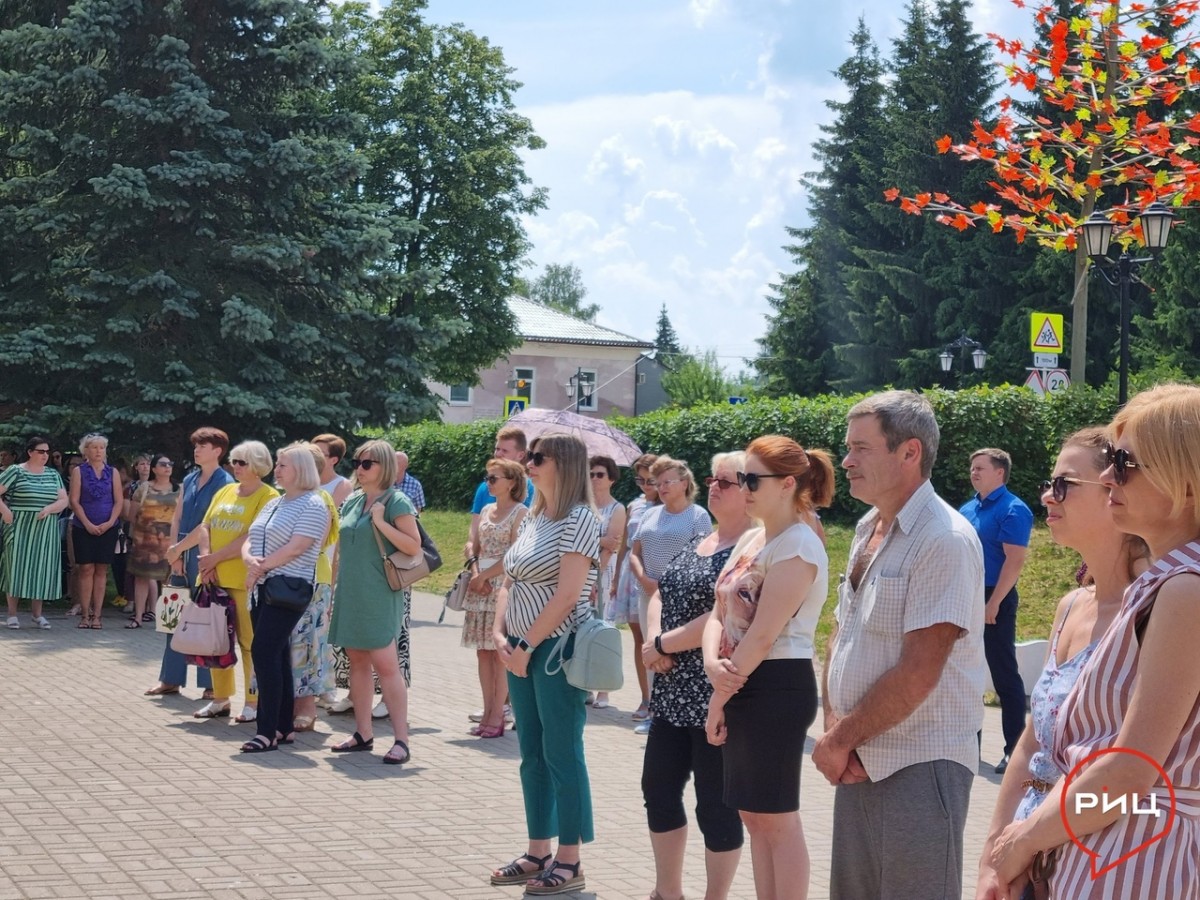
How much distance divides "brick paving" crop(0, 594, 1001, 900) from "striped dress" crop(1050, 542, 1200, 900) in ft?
12.1

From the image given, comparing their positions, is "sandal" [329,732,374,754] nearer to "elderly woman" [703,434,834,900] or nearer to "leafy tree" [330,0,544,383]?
"elderly woman" [703,434,834,900]

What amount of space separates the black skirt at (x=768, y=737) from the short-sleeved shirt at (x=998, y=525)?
4.15 metres

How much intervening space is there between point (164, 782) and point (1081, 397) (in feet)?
49.7

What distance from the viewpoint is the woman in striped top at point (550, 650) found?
240 inches

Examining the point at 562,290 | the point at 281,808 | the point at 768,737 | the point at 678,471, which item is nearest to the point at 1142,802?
the point at 768,737

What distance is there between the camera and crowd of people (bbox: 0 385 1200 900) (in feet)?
8.74

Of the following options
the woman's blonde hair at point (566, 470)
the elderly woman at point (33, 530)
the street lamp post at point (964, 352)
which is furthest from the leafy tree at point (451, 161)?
the woman's blonde hair at point (566, 470)

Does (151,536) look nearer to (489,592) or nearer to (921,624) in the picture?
(489,592)

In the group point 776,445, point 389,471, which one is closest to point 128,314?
point 389,471

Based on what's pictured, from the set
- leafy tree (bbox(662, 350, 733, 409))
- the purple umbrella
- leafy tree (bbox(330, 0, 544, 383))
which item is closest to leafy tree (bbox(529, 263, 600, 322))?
leafy tree (bbox(662, 350, 733, 409))

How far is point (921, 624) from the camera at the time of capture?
3.69 metres

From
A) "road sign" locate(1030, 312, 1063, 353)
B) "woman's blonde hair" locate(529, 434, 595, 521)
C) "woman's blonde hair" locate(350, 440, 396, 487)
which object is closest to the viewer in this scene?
"woman's blonde hair" locate(529, 434, 595, 521)

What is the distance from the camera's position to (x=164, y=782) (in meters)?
8.02

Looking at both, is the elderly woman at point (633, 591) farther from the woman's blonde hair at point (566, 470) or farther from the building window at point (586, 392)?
the building window at point (586, 392)
